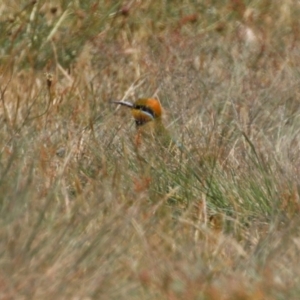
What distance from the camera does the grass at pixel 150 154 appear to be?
3.57 metres

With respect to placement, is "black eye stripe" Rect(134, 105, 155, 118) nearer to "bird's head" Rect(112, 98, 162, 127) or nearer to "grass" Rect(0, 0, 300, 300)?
"bird's head" Rect(112, 98, 162, 127)

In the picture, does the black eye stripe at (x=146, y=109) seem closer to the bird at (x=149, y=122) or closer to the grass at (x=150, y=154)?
the bird at (x=149, y=122)

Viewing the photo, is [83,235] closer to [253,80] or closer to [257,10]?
[253,80]

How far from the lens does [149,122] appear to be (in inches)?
219

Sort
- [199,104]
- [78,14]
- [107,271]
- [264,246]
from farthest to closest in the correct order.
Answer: [78,14], [199,104], [264,246], [107,271]

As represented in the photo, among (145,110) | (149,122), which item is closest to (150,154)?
(149,122)

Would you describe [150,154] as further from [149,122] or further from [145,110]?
[145,110]

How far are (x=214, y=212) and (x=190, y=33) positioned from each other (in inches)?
115

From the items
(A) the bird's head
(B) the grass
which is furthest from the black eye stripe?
(B) the grass

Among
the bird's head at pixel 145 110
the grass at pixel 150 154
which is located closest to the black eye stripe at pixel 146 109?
the bird's head at pixel 145 110

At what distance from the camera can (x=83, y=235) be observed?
379cm

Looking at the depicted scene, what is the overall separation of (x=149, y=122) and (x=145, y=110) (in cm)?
19

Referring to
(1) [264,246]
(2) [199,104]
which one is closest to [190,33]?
(2) [199,104]

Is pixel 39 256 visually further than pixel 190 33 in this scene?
→ No
